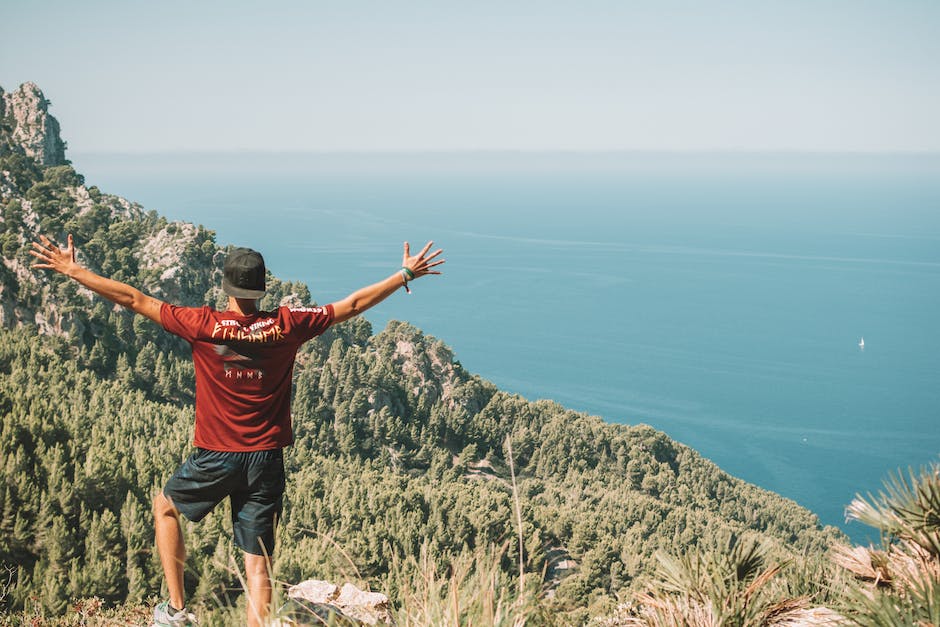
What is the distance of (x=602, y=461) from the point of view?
49.4 meters

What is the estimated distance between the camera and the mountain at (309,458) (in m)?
9.86

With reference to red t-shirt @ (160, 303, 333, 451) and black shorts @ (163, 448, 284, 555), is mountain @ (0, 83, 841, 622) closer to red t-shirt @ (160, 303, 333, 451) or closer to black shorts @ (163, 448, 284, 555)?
black shorts @ (163, 448, 284, 555)

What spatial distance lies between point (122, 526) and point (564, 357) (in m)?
122

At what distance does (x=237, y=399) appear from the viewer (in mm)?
4039

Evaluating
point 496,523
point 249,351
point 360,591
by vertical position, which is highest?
point 249,351

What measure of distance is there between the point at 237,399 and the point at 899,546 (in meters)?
4.29

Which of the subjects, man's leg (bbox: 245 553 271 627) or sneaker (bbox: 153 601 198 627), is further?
sneaker (bbox: 153 601 198 627)

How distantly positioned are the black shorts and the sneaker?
0.55 meters

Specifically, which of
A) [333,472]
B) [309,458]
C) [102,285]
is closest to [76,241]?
[309,458]

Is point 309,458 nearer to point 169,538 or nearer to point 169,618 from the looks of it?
point 169,618

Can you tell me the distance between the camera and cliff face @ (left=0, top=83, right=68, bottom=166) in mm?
54562

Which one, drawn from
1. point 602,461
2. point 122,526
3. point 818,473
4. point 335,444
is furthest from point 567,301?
point 122,526

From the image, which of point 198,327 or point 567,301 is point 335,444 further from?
point 567,301

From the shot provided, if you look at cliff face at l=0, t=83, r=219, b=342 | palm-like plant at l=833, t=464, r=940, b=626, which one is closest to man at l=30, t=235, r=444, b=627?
palm-like plant at l=833, t=464, r=940, b=626
